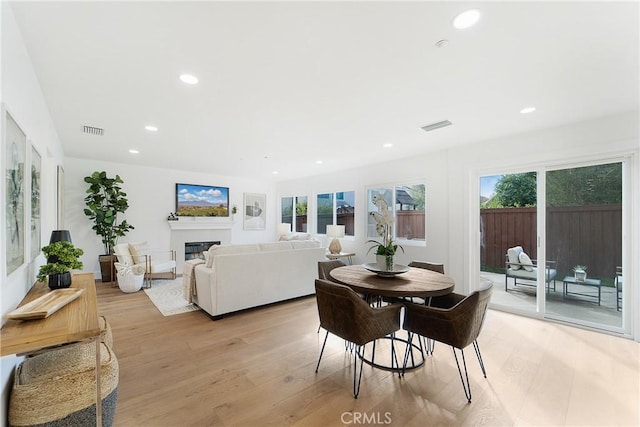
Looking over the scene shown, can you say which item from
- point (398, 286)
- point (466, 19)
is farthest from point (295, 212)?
point (466, 19)

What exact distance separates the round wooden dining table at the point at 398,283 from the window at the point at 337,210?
143 inches

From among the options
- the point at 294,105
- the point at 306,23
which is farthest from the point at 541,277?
the point at 306,23

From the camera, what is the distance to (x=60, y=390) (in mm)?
1392

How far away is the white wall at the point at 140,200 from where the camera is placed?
17.9 feet

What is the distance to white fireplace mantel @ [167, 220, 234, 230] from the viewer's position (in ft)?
21.5

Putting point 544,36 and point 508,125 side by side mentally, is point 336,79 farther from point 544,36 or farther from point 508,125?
point 508,125

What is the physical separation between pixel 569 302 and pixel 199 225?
287 inches

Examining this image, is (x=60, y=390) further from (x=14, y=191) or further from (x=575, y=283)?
(x=575, y=283)

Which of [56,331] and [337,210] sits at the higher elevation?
[337,210]

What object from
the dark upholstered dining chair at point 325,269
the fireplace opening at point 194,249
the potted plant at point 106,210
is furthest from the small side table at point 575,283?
the potted plant at point 106,210

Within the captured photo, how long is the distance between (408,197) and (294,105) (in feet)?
10.7

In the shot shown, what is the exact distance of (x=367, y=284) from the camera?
227 centimetres

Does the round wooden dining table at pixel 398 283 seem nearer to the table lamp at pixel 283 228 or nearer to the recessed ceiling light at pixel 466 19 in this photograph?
the recessed ceiling light at pixel 466 19

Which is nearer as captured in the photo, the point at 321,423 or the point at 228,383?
the point at 321,423
